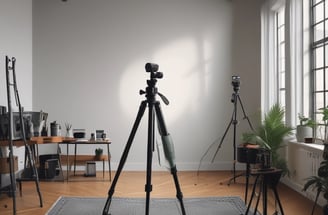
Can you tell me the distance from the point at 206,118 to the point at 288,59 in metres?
1.83

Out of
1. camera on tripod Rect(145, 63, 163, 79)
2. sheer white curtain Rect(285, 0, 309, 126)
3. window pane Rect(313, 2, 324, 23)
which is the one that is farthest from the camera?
sheer white curtain Rect(285, 0, 309, 126)

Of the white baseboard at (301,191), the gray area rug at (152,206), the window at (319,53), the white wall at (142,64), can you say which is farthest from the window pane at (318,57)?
the gray area rug at (152,206)

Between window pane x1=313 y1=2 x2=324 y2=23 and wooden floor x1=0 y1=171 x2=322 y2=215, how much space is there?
2096 mm

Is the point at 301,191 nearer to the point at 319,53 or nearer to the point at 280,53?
the point at 319,53

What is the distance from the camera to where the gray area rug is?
369 cm

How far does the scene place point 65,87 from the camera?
6109 mm

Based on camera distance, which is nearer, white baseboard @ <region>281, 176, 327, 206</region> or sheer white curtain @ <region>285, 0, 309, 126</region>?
white baseboard @ <region>281, 176, 327, 206</region>

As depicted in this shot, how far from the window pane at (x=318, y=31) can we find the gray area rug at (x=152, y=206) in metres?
2.11

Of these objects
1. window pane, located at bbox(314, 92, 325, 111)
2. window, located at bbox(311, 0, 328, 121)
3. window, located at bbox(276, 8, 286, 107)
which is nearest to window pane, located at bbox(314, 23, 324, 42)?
window, located at bbox(311, 0, 328, 121)

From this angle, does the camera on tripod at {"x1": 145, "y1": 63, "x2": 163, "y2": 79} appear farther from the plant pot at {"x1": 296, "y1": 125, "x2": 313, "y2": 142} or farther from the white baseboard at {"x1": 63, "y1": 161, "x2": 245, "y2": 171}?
the white baseboard at {"x1": 63, "y1": 161, "x2": 245, "y2": 171}

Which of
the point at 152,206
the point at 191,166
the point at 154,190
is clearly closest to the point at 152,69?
the point at 152,206

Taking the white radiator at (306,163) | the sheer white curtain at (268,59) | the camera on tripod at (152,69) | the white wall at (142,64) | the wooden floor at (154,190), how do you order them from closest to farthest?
the camera on tripod at (152,69) < the wooden floor at (154,190) < the white radiator at (306,163) < the sheer white curtain at (268,59) < the white wall at (142,64)

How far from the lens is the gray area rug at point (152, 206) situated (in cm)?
369

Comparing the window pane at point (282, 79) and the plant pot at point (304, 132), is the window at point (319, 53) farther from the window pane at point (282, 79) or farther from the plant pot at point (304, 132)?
the window pane at point (282, 79)
